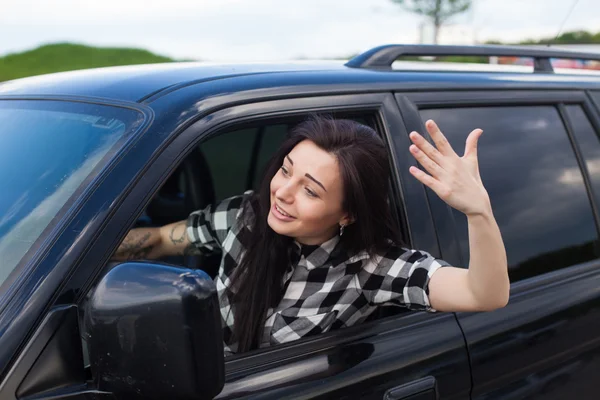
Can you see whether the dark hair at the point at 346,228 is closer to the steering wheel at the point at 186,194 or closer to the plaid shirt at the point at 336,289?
the plaid shirt at the point at 336,289

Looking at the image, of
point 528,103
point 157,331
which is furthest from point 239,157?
point 157,331

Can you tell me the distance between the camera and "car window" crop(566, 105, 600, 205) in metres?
2.37

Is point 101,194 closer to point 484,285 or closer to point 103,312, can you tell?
point 103,312

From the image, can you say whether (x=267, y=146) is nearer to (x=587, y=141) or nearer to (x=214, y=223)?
(x=214, y=223)

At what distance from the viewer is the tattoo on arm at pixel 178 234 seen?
90.8 inches

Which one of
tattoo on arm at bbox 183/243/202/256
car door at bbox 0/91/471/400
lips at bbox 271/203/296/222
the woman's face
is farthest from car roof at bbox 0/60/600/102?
tattoo on arm at bbox 183/243/202/256

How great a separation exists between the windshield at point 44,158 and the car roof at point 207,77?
69 millimetres

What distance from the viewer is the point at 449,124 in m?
2.09

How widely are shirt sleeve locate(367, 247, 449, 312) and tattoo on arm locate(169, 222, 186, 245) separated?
745 millimetres

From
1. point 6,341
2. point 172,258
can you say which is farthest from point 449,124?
point 6,341

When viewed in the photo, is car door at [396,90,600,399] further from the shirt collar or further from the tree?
the tree

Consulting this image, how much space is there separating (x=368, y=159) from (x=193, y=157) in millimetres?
1187

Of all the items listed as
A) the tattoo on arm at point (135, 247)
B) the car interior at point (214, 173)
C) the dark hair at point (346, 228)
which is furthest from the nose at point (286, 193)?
the car interior at point (214, 173)

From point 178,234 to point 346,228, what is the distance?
693 millimetres
